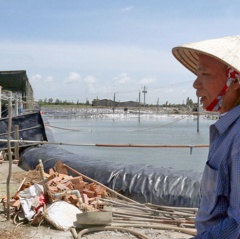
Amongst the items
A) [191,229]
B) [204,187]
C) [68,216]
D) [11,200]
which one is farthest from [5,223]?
[204,187]

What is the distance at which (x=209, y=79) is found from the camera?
1.36m

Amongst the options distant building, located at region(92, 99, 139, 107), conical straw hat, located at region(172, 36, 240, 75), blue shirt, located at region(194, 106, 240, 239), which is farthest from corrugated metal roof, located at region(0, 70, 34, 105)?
distant building, located at region(92, 99, 139, 107)

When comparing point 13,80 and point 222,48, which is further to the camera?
point 13,80

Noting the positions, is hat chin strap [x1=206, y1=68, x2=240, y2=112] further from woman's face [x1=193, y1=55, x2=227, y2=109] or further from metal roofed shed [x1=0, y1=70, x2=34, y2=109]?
metal roofed shed [x1=0, y1=70, x2=34, y2=109]

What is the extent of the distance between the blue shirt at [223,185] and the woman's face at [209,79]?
91mm

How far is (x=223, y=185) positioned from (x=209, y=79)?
36 centimetres

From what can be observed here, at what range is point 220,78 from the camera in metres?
1.34

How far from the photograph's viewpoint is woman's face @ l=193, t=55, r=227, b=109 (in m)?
1.34

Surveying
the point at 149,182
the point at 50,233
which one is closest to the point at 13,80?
the point at 149,182

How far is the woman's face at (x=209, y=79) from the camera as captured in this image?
134 cm

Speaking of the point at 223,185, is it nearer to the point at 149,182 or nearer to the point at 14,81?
the point at 149,182

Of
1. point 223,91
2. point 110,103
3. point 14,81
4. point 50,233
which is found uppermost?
point 14,81

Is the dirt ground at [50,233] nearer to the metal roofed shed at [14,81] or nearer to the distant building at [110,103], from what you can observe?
the metal roofed shed at [14,81]

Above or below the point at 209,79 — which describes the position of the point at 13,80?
above
